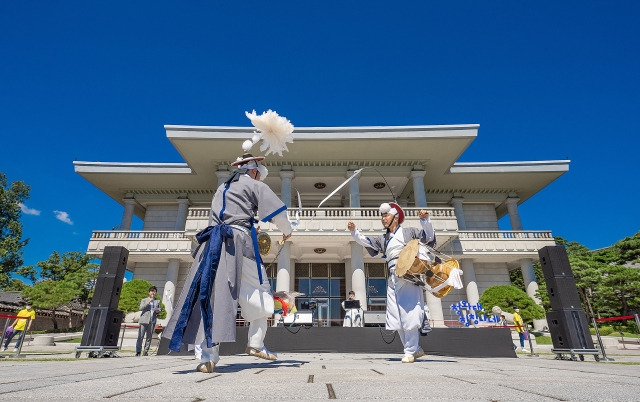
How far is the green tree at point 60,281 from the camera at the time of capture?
73.8 ft

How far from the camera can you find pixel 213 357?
3.08 metres

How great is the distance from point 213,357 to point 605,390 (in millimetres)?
2781

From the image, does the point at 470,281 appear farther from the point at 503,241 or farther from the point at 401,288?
the point at 401,288

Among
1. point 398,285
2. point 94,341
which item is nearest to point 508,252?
point 398,285

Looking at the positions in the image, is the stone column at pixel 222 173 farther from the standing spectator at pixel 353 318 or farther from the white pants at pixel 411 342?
the white pants at pixel 411 342

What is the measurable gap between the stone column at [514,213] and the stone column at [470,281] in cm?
496

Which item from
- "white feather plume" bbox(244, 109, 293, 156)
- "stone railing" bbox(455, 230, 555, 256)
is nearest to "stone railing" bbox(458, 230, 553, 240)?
"stone railing" bbox(455, 230, 555, 256)

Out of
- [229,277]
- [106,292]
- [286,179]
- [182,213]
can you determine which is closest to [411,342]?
[229,277]

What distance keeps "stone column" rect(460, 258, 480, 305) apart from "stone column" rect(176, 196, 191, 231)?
17514 millimetres

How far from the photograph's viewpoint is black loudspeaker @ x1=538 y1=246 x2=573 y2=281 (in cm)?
664

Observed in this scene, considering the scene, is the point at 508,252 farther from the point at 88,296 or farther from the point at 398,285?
the point at 88,296

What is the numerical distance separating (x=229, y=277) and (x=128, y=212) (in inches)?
898

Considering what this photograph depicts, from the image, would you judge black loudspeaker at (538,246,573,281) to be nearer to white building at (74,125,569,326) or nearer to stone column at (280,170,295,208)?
white building at (74,125,569,326)

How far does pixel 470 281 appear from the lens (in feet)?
63.5
